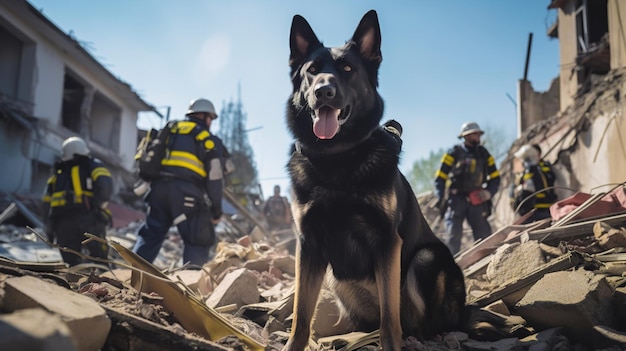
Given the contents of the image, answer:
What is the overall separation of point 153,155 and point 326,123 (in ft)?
11.0

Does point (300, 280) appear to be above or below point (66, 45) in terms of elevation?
below

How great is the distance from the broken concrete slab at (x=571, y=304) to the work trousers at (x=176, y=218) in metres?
3.78

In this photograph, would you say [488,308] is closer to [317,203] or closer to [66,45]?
[317,203]

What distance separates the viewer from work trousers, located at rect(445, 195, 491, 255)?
6.95 metres

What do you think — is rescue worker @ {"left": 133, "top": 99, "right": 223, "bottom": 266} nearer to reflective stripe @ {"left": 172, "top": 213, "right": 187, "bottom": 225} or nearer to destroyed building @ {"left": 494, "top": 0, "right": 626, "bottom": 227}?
reflective stripe @ {"left": 172, "top": 213, "right": 187, "bottom": 225}

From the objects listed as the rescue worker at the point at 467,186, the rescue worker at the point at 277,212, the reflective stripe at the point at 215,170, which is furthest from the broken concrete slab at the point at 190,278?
the rescue worker at the point at 277,212

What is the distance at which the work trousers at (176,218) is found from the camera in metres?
5.11

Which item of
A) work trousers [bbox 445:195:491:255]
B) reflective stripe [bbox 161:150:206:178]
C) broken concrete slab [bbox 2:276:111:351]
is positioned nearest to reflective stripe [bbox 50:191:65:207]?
reflective stripe [bbox 161:150:206:178]

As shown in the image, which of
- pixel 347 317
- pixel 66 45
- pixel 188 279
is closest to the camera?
pixel 347 317

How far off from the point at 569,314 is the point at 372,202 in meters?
1.30

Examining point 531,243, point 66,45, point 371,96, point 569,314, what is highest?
point 66,45

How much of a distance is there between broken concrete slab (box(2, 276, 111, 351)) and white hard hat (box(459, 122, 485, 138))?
675cm

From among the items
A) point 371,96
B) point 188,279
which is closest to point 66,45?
point 188,279

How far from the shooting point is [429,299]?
2688 millimetres
